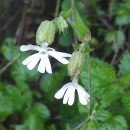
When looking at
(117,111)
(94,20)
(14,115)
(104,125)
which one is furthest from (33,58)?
(94,20)

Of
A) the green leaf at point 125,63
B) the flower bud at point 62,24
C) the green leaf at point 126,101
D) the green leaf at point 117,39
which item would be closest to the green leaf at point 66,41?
the green leaf at point 117,39

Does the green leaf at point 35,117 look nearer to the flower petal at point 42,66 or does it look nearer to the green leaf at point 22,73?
the green leaf at point 22,73

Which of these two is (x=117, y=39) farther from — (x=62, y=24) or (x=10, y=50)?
(x=62, y=24)

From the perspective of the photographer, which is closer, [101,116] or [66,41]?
[101,116]

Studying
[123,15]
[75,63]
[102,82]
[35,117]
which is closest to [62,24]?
[75,63]

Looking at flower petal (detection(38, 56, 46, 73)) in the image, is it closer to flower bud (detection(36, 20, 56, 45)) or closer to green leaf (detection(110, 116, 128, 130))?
flower bud (detection(36, 20, 56, 45))
